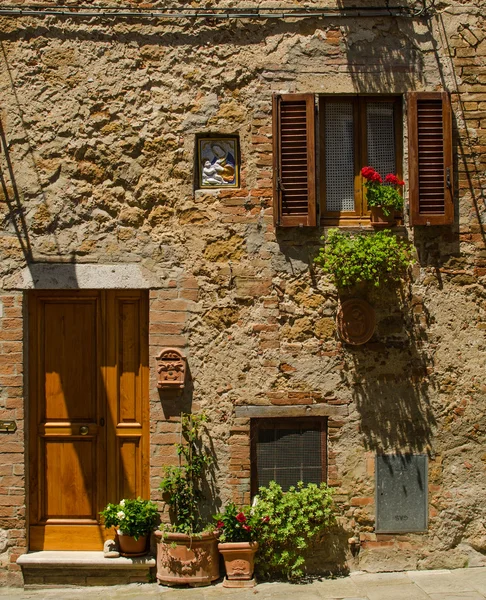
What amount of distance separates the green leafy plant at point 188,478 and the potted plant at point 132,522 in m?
0.18

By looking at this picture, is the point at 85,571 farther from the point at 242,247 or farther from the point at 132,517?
the point at 242,247

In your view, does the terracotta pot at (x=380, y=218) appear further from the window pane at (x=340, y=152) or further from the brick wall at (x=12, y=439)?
the brick wall at (x=12, y=439)

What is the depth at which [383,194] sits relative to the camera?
6.21m

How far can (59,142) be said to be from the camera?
20.3ft

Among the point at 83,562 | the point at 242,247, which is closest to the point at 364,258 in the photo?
the point at 242,247

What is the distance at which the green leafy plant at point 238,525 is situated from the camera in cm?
601

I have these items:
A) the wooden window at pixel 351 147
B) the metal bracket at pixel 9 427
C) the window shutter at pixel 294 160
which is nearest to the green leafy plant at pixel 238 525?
the metal bracket at pixel 9 427

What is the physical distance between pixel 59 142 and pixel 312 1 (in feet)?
7.89

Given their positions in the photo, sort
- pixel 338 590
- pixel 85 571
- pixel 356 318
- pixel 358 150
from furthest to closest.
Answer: pixel 358 150
pixel 356 318
pixel 85 571
pixel 338 590

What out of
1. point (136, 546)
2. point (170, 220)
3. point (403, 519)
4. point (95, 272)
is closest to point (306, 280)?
point (170, 220)

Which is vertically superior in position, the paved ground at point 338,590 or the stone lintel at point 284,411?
the stone lintel at point 284,411

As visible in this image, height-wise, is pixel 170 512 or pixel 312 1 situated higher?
pixel 312 1

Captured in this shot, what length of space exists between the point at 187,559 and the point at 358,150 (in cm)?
365

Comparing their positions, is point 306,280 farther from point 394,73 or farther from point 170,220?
point 394,73
